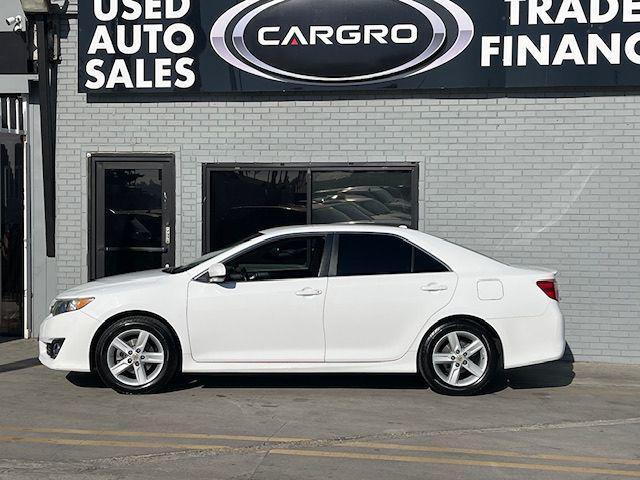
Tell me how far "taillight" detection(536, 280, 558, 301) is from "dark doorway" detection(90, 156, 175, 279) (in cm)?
500

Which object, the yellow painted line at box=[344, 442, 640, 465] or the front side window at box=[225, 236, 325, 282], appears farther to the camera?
the front side window at box=[225, 236, 325, 282]

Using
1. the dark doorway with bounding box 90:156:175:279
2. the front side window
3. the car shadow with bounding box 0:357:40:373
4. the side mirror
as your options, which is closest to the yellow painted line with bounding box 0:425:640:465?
the side mirror

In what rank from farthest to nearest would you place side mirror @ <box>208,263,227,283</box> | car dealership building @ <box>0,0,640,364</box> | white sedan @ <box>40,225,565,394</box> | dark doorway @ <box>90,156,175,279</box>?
dark doorway @ <box>90,156,175,279</box> < car dealership building @ <box>0,0,640,364</box> < white sedan @ <box>40,225,565,394</box> < side mirror @ <box>208,263,227,283</box>

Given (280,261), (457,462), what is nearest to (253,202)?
(280,261)

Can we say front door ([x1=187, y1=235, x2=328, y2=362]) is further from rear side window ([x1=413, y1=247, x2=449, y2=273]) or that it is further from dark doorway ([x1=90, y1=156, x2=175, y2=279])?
dark doorway ([x1=90, y1=156, x2=175, y2=279])

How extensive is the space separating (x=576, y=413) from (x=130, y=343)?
407 cm

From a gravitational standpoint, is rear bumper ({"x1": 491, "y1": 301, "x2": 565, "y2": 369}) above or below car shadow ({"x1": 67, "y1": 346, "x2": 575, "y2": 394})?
above

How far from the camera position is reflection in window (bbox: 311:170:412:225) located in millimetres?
12117

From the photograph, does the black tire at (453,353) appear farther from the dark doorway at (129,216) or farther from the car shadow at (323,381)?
the dark doorway at (129,216)

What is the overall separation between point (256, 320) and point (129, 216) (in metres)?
4.00

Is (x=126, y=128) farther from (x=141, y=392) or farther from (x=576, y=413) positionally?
(x=576, y=413)

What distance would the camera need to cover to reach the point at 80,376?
10.2 metres

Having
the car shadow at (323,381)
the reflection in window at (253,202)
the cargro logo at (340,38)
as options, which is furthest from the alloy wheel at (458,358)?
the cargro logo at (340,38)

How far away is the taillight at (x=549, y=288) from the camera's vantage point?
940 centimetres
